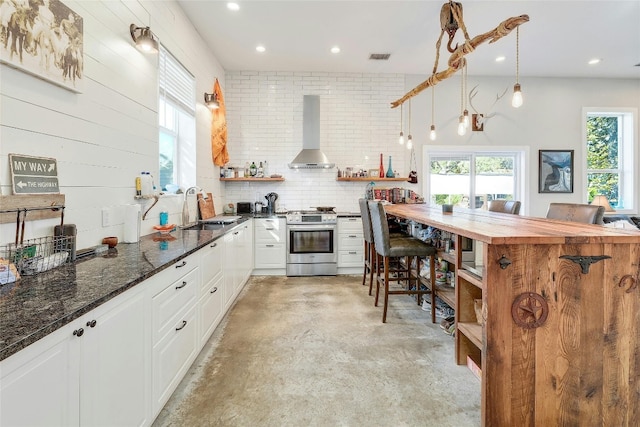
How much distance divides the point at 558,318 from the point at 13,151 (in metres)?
2.62

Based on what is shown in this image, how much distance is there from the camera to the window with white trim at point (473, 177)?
17.8 feet

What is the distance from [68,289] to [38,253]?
46 centimetres

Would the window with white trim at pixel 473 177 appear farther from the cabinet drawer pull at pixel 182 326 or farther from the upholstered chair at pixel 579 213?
the cabinet drawer pull at pixel 182 326

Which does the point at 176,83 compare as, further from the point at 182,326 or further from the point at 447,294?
the point at 447,294

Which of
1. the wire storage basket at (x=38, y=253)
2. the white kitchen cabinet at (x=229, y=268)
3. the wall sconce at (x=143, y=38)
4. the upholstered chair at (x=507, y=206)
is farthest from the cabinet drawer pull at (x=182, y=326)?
the upholstered chair at (x=507, y=206)

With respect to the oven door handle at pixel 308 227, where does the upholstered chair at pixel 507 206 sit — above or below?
above

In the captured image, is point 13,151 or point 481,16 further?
point 481,16

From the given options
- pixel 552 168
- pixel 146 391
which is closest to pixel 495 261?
pixel 146 391

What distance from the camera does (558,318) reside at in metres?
1.53

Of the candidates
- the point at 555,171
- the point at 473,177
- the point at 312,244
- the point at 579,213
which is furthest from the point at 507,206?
the point at 312,244

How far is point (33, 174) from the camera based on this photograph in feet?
4.78

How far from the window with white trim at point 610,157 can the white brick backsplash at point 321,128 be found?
3.33 meters

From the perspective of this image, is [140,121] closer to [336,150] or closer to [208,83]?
[208,83]

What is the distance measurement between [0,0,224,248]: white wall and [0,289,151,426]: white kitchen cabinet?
68 centimetres
